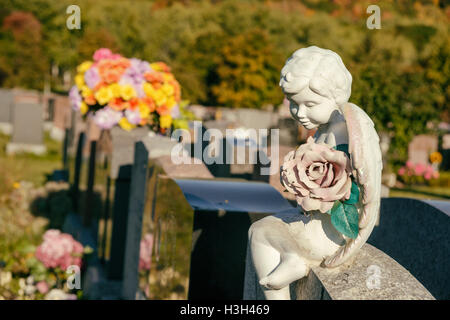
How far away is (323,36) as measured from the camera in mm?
56625

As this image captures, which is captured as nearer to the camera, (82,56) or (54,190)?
(54,190)

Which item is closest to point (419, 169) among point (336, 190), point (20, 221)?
point (20, 221)

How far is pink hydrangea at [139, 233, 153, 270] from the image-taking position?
530 cm

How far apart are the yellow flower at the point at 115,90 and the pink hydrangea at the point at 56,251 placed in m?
1.63

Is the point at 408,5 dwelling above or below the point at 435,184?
above

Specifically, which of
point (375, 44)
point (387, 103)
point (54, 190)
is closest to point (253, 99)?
point (375, 44)

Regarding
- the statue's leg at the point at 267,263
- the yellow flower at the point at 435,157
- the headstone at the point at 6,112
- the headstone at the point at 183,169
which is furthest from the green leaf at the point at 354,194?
the headstone at the point at 6,112

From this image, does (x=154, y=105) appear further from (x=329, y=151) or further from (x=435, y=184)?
(x=435, y=184)

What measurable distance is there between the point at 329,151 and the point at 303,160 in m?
0.10

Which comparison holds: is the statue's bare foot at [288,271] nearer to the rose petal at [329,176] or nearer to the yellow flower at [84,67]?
the rose petal at [329,176]

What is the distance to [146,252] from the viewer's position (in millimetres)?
5449

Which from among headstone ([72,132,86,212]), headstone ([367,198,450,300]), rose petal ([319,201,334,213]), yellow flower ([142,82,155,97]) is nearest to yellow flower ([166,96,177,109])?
yellow flower ([142,82,155,97])

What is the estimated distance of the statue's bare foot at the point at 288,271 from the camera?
7.80 feet

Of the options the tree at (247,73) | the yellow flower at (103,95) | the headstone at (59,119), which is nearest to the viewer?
the yellow flower at (103,95)
